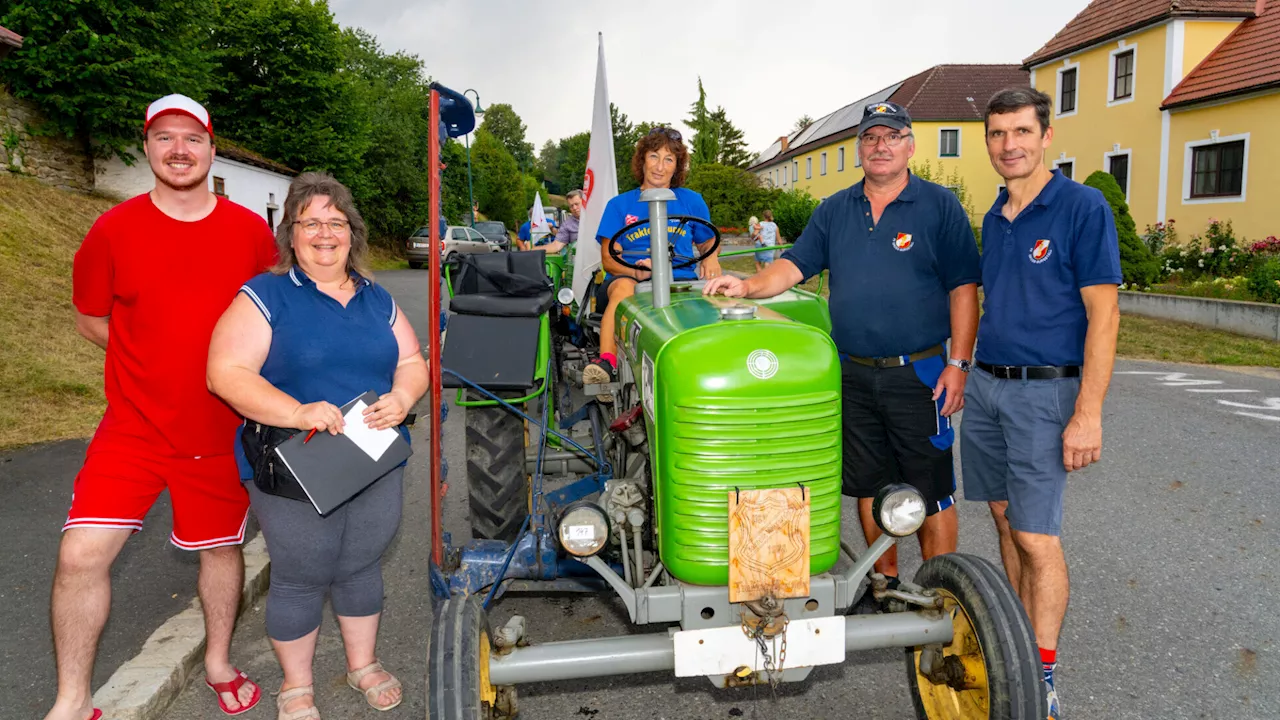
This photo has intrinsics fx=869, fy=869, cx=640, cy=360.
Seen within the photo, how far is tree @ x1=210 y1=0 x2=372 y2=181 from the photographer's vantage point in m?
27.0

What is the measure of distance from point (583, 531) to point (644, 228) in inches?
90.9

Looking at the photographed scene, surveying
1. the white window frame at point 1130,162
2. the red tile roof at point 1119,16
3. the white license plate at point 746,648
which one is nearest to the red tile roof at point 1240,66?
the red tile roof at point 1119,16

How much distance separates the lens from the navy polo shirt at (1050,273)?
8.88 feet

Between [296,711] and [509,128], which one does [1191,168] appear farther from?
[509,128]

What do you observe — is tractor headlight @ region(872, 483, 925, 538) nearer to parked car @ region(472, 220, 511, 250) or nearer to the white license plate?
the white license plate

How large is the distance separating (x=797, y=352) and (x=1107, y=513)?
3422 mm

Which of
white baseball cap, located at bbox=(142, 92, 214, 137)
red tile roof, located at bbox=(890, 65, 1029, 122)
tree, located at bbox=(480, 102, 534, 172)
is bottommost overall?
white baseball cap, located at bbox=(142, 92, 214, 137)

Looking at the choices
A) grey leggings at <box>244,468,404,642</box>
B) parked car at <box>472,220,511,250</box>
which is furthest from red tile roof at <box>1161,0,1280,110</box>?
parked car at <box>472,220,511,250</box>

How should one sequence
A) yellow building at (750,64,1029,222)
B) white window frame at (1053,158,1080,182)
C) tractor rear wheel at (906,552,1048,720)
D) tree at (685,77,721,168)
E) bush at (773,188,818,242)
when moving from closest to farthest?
tractor rear wheel at (906,552,1048,720) → white window frame at (1053,158,1080,182) → bush at (773,188,818,242) → yellow building at (750,64,1029,222) → tree at (685,77,721,168)

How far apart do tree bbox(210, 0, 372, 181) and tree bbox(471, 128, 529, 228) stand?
27.1m

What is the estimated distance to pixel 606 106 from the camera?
21.0 feet

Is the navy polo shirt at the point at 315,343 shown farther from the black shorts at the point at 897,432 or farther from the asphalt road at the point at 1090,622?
the black shorts at the point at 897,432

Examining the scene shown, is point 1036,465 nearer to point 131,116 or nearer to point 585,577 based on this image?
point 585,577

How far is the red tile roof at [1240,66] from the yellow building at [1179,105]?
0.03m
